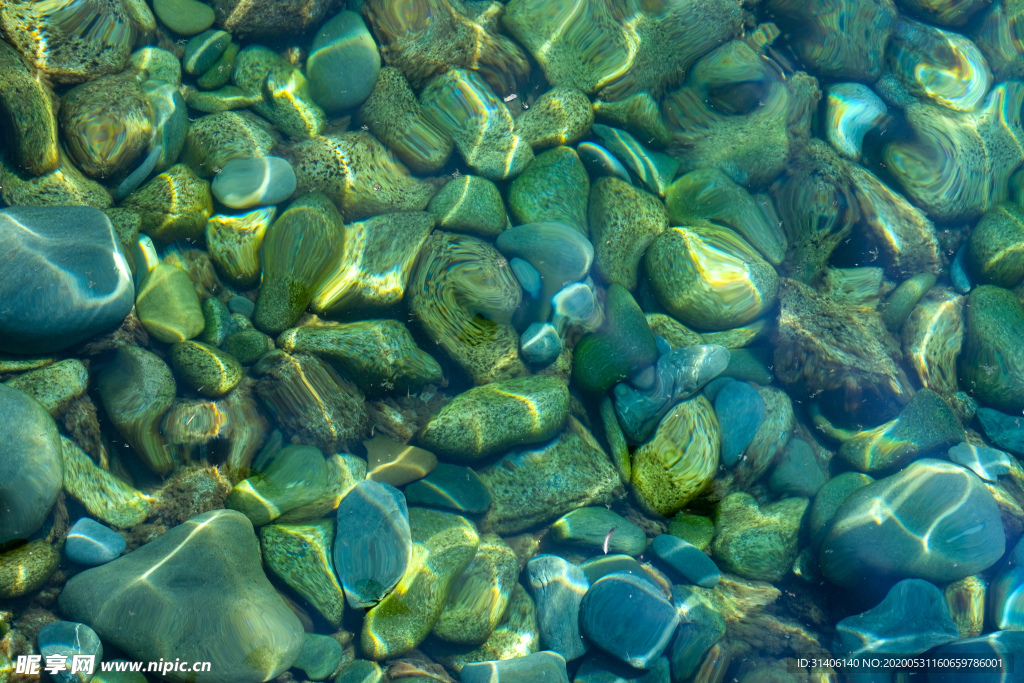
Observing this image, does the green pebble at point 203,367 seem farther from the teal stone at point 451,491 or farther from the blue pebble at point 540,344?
the blue pebble at point 540,344

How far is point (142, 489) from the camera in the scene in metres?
3.03

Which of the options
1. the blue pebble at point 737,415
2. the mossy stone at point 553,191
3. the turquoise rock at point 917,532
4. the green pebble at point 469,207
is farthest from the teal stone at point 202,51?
the turquoise rock at point 917,532

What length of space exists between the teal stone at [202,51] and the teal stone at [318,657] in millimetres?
3719

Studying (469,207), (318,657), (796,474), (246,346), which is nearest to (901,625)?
(796,474)

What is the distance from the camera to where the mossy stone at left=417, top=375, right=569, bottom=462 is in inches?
133

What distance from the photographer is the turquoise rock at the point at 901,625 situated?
3.09 meters

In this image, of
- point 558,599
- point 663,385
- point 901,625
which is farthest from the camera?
point 663,385

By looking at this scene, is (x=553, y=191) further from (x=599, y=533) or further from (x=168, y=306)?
(x=168, y=306)

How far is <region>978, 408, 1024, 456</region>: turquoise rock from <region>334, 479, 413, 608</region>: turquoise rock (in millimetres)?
3985

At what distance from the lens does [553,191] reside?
3.99m

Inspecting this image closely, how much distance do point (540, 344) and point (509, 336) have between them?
8.2 inches

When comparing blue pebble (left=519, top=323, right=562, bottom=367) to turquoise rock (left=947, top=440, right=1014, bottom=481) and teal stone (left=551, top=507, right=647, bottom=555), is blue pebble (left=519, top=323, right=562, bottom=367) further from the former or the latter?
turquoise rock (left=947, top=440, right=1014, bottom=481)

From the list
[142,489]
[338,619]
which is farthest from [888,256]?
[142,489]

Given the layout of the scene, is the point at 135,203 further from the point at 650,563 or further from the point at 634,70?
the point at 650,563
